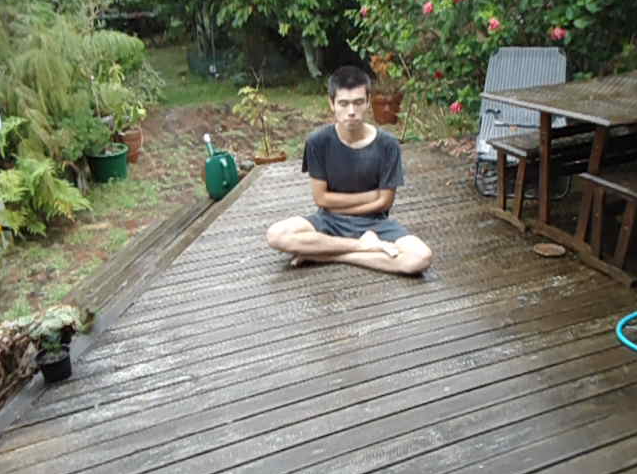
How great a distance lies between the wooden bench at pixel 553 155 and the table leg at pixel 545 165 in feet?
0.45

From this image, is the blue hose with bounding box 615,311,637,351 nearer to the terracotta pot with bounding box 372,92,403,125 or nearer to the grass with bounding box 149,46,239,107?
the terracotta pot with bounding box 372,92,403,125

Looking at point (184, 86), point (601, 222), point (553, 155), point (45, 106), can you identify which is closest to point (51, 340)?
point (601, 222)

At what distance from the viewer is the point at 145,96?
882 centimetres

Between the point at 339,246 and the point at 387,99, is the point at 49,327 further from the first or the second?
the point at 387,99

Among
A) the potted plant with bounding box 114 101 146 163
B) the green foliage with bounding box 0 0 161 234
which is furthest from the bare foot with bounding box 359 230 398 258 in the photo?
the potted plant with bounding box 114 101 146 163

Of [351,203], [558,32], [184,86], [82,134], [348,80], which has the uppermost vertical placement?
[348,80]

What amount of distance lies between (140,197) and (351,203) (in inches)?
133

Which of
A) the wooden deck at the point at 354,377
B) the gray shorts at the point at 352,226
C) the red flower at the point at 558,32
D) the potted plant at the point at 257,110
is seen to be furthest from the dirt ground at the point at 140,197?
the red flower at the point at 558,32

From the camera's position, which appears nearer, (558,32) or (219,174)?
(558,32)

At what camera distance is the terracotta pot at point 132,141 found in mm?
6680

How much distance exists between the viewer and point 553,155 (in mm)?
3555

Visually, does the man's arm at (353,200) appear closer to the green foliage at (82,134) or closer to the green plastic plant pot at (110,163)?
the green foliage at (82,134)

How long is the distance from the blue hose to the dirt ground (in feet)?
11.0

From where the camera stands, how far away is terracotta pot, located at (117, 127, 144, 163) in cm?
668
